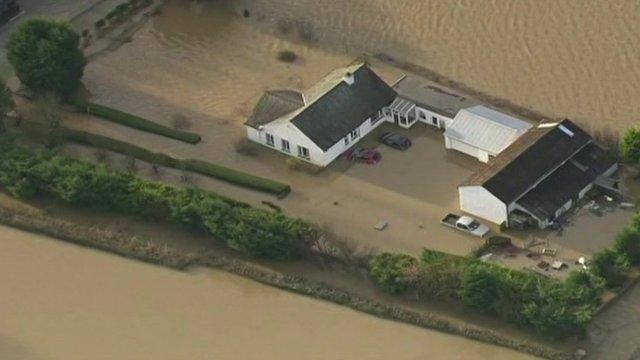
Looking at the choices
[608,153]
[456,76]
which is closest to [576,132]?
[608,153]

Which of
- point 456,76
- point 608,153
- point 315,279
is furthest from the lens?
point 456,76

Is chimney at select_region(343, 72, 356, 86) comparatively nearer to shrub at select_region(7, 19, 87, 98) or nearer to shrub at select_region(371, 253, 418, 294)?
shrub at select_region(371, 253, 418, 294)

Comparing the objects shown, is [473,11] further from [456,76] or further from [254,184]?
[254,184]

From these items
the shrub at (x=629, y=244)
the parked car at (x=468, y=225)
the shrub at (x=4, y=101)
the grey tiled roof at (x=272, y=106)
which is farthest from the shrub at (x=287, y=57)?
the shrub at (x=629, y=244)

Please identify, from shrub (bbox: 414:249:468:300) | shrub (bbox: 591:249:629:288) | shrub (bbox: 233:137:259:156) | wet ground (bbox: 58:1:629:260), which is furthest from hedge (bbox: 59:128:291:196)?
shrub (bbox: 591:249:629:288)

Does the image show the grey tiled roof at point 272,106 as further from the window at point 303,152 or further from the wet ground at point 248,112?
the window at point 303,152

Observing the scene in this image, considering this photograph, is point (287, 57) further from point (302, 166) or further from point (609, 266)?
point (609, 266)

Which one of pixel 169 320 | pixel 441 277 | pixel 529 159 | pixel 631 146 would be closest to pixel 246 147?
pixel 169 320
